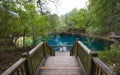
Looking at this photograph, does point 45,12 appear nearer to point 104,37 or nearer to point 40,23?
point 40,23

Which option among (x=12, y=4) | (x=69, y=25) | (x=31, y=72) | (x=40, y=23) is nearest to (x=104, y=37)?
(x=69, y=25)

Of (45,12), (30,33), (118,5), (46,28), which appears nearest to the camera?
(118,5)

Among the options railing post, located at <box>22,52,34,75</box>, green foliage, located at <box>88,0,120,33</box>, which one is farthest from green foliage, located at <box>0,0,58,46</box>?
railing post, located at <box>22,52,34,75</box>

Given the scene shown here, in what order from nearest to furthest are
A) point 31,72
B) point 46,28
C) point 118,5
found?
point 31,72
point 118,5
point 46,28

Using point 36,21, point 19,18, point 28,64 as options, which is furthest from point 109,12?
point 36,21

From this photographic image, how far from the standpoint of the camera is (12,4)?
9.33 meters

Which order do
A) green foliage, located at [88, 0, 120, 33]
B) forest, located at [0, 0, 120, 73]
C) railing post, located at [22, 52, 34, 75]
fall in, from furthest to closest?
forest, located at [0, 0, 120, 73] < green foliage, located at [88, 0, 120, 33] < railing post, located at [22, 52, 34, 75]

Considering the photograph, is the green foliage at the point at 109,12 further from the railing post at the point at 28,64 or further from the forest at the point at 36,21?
the railing post at the point at 28,64

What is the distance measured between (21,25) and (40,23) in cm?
251

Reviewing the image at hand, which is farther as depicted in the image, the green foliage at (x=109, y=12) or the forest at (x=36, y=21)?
the forest at (x=36, y=21)

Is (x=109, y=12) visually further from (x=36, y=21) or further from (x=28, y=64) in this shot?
(x=36, y=21)

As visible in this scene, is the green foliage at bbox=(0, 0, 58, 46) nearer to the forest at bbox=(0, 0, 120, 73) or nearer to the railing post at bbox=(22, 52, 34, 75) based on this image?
the forest at bbox=(0, 0, 120, 73)

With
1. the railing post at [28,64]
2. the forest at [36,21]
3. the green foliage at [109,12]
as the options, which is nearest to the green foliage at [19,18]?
the forest at [36,21]

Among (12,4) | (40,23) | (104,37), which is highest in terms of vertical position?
(12,4)
